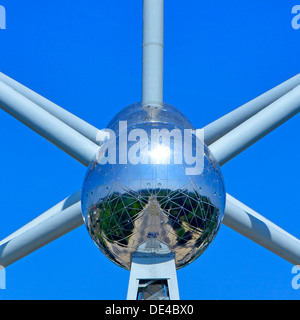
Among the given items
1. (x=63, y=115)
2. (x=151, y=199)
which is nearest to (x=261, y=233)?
(x=151, y=199)

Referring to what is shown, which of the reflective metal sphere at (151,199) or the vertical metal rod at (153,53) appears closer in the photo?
the reflective metal sphere at (151,199)

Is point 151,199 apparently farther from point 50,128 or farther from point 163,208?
point 50,128

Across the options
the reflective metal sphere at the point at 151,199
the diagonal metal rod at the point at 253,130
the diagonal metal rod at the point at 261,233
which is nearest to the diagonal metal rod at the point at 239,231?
the diagonal metal rod at the point at 261,233

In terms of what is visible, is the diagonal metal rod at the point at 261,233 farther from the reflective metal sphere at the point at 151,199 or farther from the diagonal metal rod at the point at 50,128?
the diagonal metal rod at the point at 50,128

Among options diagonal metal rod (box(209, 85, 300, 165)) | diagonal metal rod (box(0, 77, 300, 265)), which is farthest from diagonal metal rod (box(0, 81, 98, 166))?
diagonal metal rod (box(209, 85, 300, 165))

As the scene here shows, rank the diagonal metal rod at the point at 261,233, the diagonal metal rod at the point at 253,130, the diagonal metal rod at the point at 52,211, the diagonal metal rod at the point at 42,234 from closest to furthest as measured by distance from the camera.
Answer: the diagonal metal rod at the point at 253,130 < the diagonal metal rod at the point at 261,233 < the diagonal metal rod at the point at 42,234 < the diagonal metal rod at the point at 52,211
